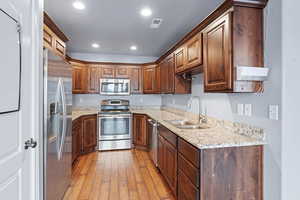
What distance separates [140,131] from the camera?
14.8 ft

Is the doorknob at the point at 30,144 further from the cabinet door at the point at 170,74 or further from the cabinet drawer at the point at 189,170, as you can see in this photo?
the cabinet door at the point at 170,74

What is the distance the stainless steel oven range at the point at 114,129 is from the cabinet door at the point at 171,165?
6.88 ft

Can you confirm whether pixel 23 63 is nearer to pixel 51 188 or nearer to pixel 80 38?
pixel 51 188

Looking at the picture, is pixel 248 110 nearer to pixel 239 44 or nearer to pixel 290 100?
pixel 290 100

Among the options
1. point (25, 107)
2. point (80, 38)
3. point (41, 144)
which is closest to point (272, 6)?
point (25, 107)

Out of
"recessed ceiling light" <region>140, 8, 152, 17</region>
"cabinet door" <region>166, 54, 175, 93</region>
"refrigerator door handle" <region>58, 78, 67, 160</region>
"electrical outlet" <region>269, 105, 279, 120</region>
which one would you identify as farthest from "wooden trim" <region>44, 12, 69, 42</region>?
"electrical outlet" <region>269, 105, 279, 120</region>

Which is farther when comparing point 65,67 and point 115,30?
point 115,30

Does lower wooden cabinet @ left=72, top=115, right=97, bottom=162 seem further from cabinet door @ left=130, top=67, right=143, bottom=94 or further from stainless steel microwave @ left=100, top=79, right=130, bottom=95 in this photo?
cabinet door @ left=130, top=67, right=143, bottom=94

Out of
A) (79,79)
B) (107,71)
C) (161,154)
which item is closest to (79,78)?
(79,79)

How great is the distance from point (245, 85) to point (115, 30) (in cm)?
253

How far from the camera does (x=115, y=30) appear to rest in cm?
331

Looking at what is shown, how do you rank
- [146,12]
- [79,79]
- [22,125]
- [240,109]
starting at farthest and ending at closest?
1. [79,79]
2. [146,12]
3. [240,109]
4. [22,125]

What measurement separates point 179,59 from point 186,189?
2.06 m

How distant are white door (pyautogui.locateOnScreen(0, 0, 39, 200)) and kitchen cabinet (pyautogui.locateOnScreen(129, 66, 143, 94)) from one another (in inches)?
142
